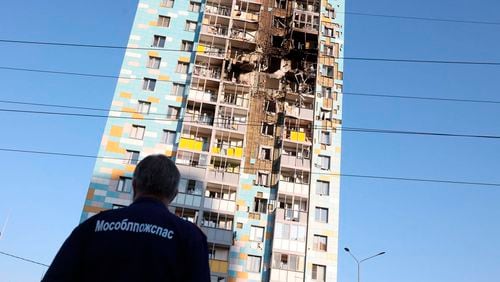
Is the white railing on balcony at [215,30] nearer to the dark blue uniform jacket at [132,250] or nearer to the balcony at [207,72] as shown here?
the balcony at [207,72]

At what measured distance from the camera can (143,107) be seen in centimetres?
4616

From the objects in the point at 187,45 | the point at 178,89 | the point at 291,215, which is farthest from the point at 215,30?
the point at 291,215

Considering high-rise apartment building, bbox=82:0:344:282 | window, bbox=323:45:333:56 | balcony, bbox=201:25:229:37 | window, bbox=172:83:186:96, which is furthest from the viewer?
window, bbox=323:45:333:56

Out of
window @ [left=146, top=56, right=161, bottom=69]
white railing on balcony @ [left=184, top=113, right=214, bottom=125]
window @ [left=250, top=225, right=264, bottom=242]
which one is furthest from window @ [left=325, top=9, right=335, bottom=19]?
window @ [left=250, top=225, right=264, bottom=242]

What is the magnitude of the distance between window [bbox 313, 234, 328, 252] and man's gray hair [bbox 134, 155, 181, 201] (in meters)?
40.6

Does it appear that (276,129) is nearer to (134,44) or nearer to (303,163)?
(303,163)

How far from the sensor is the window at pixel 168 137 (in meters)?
45.1

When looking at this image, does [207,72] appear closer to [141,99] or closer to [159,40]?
[159,40]

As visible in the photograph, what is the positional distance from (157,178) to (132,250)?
73 centimetres

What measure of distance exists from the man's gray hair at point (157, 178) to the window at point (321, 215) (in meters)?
41.6

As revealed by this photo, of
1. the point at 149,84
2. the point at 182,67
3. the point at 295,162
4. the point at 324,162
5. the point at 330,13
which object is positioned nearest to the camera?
the point at 295,162

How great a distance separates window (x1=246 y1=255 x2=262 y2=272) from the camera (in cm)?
4125

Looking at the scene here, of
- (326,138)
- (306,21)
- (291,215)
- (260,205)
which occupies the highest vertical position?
(306,21)

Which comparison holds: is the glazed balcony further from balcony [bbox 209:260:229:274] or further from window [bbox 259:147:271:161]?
balcony [bbox 209:260:229:274]
